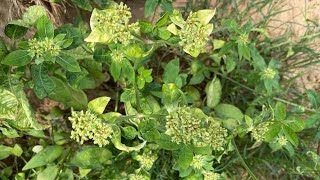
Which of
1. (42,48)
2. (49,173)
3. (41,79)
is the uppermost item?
(42,48)

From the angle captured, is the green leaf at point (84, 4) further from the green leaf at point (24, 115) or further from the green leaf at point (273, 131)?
the green leaf at point (273, 131)

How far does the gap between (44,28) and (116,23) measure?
11.8 inches

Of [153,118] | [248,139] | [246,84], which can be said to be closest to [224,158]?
[248,139]

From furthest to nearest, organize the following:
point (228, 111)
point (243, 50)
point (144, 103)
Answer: point (228, 111) < point (243, 50) < point (144, 103)

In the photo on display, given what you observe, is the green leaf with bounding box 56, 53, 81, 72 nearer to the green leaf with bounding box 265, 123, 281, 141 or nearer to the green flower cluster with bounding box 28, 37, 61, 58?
the green flower cluster with bounding box 28, 37, 61, 58

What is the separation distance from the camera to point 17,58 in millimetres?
1384

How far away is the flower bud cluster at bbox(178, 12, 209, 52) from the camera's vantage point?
134cm

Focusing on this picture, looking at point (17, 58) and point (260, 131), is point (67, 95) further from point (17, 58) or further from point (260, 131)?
point (260, 131)

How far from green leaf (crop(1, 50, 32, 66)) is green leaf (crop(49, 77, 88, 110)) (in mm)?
415

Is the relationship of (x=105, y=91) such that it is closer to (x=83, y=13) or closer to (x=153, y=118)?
(x=83, y=13)

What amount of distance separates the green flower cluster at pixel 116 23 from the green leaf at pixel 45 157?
0.97 metres

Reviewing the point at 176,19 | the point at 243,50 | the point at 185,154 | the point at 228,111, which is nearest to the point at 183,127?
the point at 185,154

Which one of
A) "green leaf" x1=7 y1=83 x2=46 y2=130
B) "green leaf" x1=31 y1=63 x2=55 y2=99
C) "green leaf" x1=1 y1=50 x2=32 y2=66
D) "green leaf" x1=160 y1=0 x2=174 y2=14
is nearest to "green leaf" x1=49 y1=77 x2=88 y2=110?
"green leaf" x1=7 y1=83 x2=46 y2=130

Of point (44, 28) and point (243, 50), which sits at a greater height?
point (44, 28)
